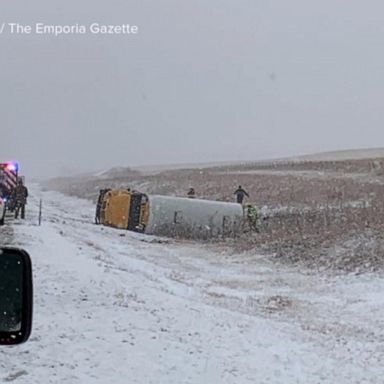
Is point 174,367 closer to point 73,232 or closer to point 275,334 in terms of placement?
point 275,334

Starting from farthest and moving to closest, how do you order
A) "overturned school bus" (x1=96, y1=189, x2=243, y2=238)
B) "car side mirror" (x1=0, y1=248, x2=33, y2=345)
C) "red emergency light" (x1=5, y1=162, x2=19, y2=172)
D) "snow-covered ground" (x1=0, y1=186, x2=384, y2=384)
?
"red emergency light" (x1=5, y1=162, x2=19, y2=172) < "overturned school bus" (x1=96, y1=189, x2=243, y2=238) < "snow-covered ground" (x1=0, y1=186, x2=384, y2=384) < "car side mirror" (x1=0, y1=248, x2=33, y2=345)

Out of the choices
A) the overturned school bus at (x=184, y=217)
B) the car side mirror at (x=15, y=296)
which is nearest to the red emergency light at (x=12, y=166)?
the overturned school bus at (x=184, y=217)

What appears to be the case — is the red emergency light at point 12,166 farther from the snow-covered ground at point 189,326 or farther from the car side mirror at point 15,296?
the car side mirror at point 15,296

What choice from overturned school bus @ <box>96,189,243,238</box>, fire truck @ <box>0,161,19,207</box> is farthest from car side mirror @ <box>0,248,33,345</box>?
fire truck @ <box>0,161,19,207</box>

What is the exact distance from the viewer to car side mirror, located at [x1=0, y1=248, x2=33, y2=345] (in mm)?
2088

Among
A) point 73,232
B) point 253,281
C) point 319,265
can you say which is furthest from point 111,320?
point 73,232

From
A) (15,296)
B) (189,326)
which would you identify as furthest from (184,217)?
(15,296)

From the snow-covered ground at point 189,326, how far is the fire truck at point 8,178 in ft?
36.9

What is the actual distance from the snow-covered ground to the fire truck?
11233mm

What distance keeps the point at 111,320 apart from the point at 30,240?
738 cm

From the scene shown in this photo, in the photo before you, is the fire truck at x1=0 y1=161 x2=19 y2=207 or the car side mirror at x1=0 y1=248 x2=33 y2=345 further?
the fire truck at x1=0 y1=161 x2=19 y2=207

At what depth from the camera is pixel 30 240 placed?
603 inches

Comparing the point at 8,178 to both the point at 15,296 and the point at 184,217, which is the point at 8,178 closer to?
the point at 184,217

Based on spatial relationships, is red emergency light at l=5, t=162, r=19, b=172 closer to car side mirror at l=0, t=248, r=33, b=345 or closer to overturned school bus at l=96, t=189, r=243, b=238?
overturned school bus at l=96, t=189, r=243, b=238
